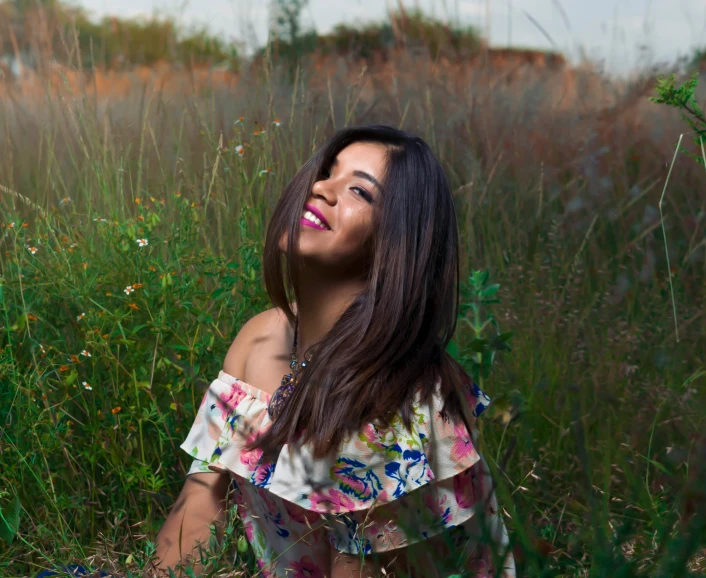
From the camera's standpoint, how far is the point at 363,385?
158 cm

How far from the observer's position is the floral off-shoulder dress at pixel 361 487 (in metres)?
1.56

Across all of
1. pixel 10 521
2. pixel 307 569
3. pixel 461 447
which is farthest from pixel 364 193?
pixel 10 521

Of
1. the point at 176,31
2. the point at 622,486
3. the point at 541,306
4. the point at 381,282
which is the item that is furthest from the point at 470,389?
the point at 176,31

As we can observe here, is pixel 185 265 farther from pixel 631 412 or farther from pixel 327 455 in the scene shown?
pixel 631 412

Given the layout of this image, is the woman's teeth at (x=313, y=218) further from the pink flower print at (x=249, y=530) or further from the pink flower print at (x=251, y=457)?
the pink flower print at (x=249, y=530)

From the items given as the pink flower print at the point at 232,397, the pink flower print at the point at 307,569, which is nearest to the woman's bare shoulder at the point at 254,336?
the pink flower print at the point at 232,397

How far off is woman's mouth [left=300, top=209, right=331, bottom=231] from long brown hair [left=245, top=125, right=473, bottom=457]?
0.02 meters

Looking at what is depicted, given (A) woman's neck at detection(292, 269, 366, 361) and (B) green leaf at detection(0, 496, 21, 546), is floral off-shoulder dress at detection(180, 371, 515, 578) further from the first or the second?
(B) green leaf at detection(0, 496, 21, 546)

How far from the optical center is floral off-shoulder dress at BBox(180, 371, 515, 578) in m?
1.56

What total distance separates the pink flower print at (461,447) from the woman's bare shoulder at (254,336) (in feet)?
1.49

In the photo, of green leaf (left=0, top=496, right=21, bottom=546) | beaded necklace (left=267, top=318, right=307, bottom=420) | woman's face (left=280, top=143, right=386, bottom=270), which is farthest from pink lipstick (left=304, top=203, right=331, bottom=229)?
green leaf (left=0, top=496, right=21, bottom=546)

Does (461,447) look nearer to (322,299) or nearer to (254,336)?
(322,299)

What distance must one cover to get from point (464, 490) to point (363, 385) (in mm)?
323

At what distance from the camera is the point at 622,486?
2.29m
